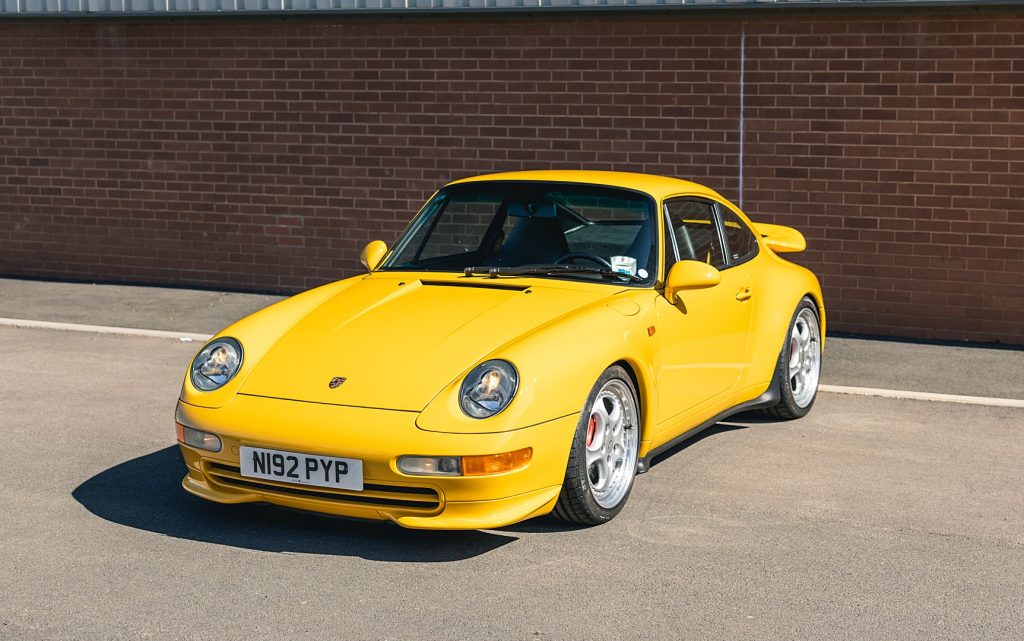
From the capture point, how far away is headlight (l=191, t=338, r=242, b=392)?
5602 mm

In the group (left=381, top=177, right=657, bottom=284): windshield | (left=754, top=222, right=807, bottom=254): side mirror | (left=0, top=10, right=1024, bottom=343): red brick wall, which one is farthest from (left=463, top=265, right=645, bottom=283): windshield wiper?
(left=0, top=10, right=1024, bottom=343): red brick wall

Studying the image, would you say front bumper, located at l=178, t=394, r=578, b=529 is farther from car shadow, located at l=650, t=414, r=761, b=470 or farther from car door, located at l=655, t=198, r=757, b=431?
car shadow, located at l=650, t=414, r=761, b=470

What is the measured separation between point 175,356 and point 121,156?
162 inches

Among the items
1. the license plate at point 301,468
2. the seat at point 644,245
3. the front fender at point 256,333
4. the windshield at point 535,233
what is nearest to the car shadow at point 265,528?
the license plate at point 301,468

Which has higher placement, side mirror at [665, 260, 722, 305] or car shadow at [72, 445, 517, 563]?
side mirror at [665, 260, 722, 305]

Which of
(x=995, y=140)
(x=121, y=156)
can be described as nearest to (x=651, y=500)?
(x=995, y=140)

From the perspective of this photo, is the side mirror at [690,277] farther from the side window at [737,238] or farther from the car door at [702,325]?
the side window at [737,238]

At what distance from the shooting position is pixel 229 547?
207 inches

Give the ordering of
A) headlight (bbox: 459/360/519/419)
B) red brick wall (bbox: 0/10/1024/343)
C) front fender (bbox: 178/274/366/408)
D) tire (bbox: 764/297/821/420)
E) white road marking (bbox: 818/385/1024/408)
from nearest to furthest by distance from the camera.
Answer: headlight (bbox: 459/360/519/419), front fender (bbox: 178/274/366/408), tire (bbox: 764/297/821/420), white road marking (bbox: 818/385/1024/408), red brick wall (bbox: 0/10/1024/343)

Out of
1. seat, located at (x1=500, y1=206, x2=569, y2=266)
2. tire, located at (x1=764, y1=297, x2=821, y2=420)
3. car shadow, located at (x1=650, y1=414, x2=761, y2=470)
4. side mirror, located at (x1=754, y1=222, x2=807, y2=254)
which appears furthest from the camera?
side mirror, located at (x1=754, y1=222, x2=807, y2=254)

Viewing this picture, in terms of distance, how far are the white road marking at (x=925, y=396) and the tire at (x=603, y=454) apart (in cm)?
309

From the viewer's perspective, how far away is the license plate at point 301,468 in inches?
201

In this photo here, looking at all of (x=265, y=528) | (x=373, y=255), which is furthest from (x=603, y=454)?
(x=373, y=255)

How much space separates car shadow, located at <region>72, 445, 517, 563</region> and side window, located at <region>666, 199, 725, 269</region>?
76.1 inches
